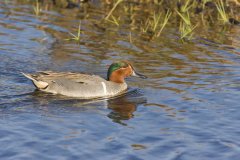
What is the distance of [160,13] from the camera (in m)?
15.4

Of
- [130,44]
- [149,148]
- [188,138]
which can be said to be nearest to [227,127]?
[188,138]

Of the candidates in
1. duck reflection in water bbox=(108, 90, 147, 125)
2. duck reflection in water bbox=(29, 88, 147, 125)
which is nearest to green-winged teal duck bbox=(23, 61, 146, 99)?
duck reflection in water bbox=(29, 88, 147, 125)

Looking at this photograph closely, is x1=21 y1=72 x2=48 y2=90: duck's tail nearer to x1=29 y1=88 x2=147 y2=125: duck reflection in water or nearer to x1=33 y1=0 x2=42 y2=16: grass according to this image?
x1=29 y1=88 x2=147 y2=125: duck reflection in water

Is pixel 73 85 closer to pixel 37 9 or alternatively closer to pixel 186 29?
pixel 186 29

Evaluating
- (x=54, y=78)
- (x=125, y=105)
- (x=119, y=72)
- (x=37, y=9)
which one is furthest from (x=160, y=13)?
(x=125, y=105)

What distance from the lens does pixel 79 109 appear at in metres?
9.48

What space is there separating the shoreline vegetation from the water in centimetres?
33

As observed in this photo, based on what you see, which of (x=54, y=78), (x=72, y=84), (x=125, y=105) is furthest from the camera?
(x=54, y=78)

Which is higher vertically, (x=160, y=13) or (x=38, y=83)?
(x=160, y=13)

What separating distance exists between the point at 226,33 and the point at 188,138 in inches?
269

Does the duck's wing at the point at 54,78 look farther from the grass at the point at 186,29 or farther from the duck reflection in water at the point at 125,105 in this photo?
the grass at the point at 186,29

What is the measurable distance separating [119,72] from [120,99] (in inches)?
25.4

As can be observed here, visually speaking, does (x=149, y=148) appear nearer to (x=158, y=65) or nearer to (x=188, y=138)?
(x=188, y=138)

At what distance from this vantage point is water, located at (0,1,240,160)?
25.9 feet
